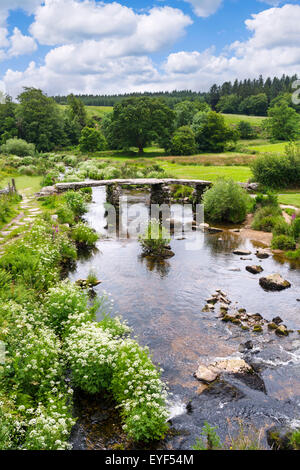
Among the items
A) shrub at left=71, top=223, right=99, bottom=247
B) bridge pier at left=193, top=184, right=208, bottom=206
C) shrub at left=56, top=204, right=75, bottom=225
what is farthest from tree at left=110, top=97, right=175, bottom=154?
shrub at left=71, top=223, right=99, bottom=247

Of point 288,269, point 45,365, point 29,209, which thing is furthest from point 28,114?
point 45,365

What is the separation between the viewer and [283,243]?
17.8m

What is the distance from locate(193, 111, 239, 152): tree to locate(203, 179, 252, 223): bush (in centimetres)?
4156

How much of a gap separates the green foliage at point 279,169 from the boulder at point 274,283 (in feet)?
48.4

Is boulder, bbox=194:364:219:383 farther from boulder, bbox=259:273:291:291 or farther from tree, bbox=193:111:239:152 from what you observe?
tree, bbox=193:111:239:152

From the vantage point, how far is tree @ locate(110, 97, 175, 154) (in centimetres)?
5719

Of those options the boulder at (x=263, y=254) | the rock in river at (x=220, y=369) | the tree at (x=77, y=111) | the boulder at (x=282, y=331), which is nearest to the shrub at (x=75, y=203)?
the boulder at (x=263, y=254)

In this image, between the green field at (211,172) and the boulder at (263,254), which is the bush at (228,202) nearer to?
the boulder at (263,254)

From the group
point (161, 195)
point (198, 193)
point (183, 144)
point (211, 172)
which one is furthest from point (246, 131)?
point (161, 195)

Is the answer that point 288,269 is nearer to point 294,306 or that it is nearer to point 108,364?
point 294,306

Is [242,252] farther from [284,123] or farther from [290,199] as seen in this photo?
[284,123]

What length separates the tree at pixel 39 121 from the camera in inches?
2486

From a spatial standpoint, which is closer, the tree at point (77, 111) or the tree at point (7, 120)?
the tree at point (7, 120)

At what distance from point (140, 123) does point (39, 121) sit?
2099cm
